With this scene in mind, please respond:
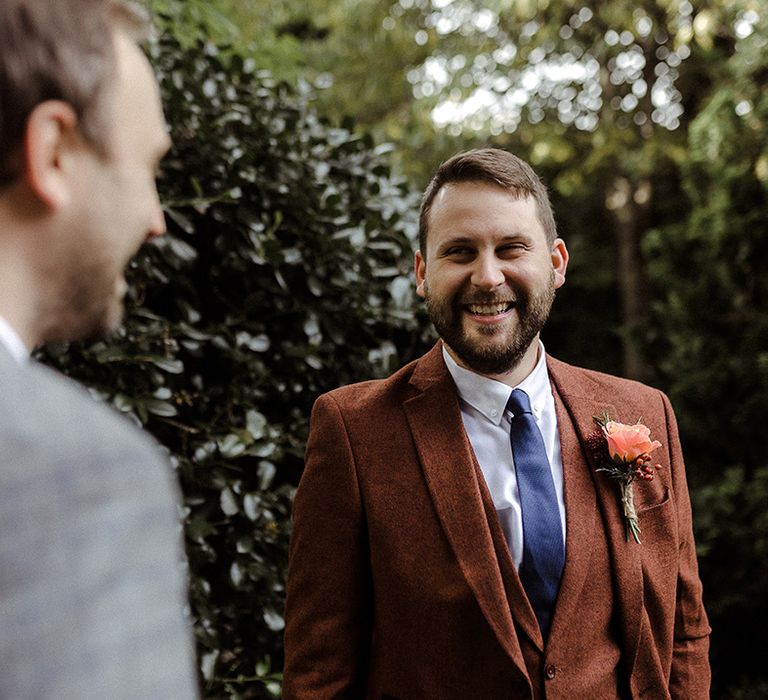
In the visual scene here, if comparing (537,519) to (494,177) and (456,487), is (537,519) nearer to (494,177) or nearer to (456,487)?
(456,487)

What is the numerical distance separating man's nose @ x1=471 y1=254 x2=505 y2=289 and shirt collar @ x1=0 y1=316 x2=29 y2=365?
1354 millimetres

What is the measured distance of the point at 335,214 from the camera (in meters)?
2.92

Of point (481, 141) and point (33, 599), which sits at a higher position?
point (481, 141)

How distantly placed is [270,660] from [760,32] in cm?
460

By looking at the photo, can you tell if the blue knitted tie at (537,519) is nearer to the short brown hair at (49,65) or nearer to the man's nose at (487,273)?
the man's nose at (487,273)

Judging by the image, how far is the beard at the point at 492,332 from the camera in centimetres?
200

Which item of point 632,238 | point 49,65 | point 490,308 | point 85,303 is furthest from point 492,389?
point 632,238

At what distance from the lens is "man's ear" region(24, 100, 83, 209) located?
2.53 feet

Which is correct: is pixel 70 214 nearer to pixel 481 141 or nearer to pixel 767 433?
pixel 767 433

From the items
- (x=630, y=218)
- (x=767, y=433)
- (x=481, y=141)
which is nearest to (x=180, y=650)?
(x=767, y=433)

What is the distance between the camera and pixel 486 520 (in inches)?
71.3

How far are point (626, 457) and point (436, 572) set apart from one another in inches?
20.7

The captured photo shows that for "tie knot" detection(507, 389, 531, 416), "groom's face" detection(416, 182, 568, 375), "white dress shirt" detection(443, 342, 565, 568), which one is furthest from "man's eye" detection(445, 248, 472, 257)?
"tie knot" detection(507, 389, 531, 416)

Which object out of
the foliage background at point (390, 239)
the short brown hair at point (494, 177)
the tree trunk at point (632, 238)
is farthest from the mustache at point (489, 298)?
the tree trunk at point (632, 238)
